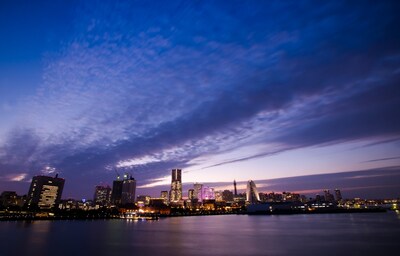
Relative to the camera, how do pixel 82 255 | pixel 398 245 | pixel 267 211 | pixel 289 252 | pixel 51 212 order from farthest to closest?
pixel 267 211, pixel 51 212, pixel 398 245, pixel 289 252, pixel 82 255

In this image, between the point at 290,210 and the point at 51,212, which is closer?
the point at 51,212

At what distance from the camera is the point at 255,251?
35188 mm

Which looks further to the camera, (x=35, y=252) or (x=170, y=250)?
(x=170, y=250)

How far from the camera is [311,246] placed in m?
38.7

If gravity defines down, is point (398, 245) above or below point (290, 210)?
below

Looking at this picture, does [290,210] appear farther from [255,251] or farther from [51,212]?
[255,251]

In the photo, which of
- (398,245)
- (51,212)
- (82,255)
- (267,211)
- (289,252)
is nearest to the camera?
(82,255)

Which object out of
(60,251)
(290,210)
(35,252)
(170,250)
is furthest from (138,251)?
(290,210)

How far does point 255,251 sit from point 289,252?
14.5ft

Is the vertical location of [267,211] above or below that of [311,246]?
above

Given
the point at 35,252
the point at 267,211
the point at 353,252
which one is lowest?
the point at 353,252

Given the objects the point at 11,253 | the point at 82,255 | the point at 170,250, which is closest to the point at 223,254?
the point at 170,250

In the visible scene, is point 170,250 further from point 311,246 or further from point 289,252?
point 311,246

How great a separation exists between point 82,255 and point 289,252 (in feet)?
87.1
